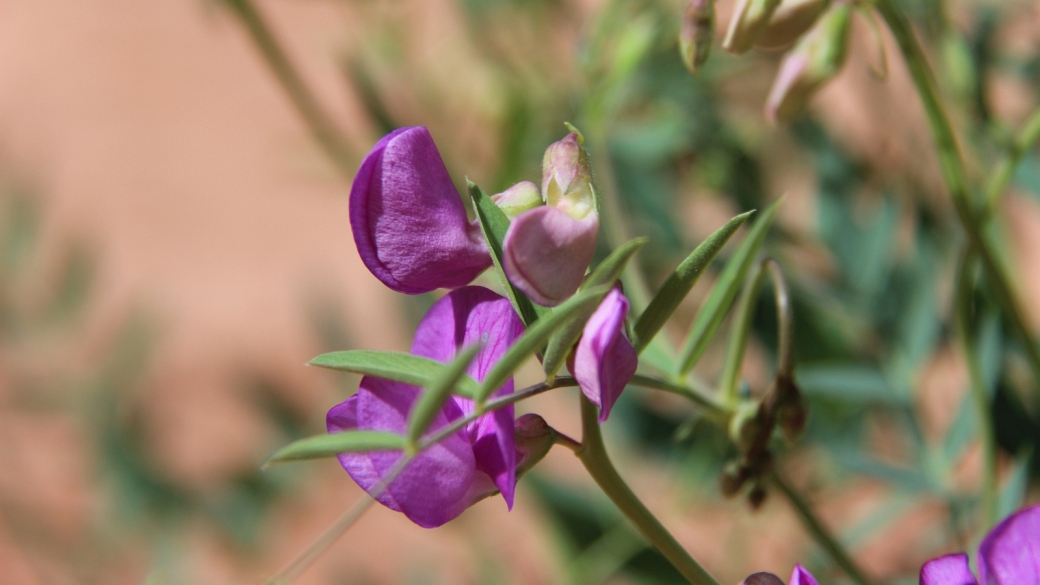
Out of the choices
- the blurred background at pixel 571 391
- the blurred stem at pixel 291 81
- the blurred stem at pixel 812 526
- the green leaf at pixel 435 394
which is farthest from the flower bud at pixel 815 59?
the blurred stem at pixel 291 81

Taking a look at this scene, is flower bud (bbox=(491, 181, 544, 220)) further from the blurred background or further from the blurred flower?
the blurred background

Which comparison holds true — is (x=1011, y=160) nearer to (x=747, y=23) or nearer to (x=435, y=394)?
(x=747, y=23)

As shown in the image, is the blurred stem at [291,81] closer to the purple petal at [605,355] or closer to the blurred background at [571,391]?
the blurred background at [571,391]

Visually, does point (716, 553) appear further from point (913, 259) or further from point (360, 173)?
point (360, 173)

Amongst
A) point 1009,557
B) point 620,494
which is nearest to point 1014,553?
point 1009,557

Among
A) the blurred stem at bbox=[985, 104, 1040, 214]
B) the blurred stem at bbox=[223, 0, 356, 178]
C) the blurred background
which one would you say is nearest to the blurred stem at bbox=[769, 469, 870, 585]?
the blurred background
